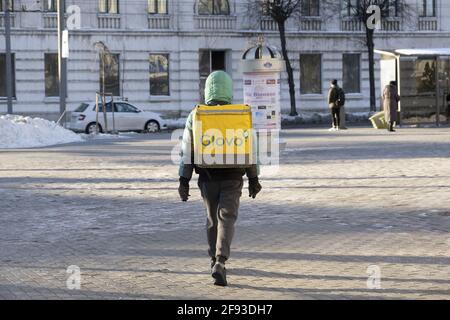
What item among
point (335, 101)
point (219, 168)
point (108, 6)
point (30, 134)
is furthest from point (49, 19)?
point (219, 168)

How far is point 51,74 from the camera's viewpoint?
1911 inches

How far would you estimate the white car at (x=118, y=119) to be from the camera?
4019cm

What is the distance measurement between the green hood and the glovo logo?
1.28 feet

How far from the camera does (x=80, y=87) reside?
1912 inches

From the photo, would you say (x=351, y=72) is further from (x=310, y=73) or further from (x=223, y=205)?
(x=223, y=205)

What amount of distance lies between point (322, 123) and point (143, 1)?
1080 centimetres

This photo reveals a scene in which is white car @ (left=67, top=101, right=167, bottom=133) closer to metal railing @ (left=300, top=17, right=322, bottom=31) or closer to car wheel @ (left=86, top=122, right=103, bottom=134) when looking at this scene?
car wheel @ (left=86, top=122, right=103, bottom=134)

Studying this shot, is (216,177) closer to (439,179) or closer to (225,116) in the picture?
(225,116)

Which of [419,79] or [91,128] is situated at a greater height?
[419,79]

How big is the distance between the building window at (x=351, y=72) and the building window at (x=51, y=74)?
50.7 feet

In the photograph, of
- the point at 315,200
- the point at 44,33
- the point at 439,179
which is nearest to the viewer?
the point at 315,200

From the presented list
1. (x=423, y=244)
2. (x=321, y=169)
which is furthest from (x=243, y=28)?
(x=423, y=244)

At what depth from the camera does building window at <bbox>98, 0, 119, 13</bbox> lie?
1913 inches

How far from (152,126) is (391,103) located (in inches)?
479
